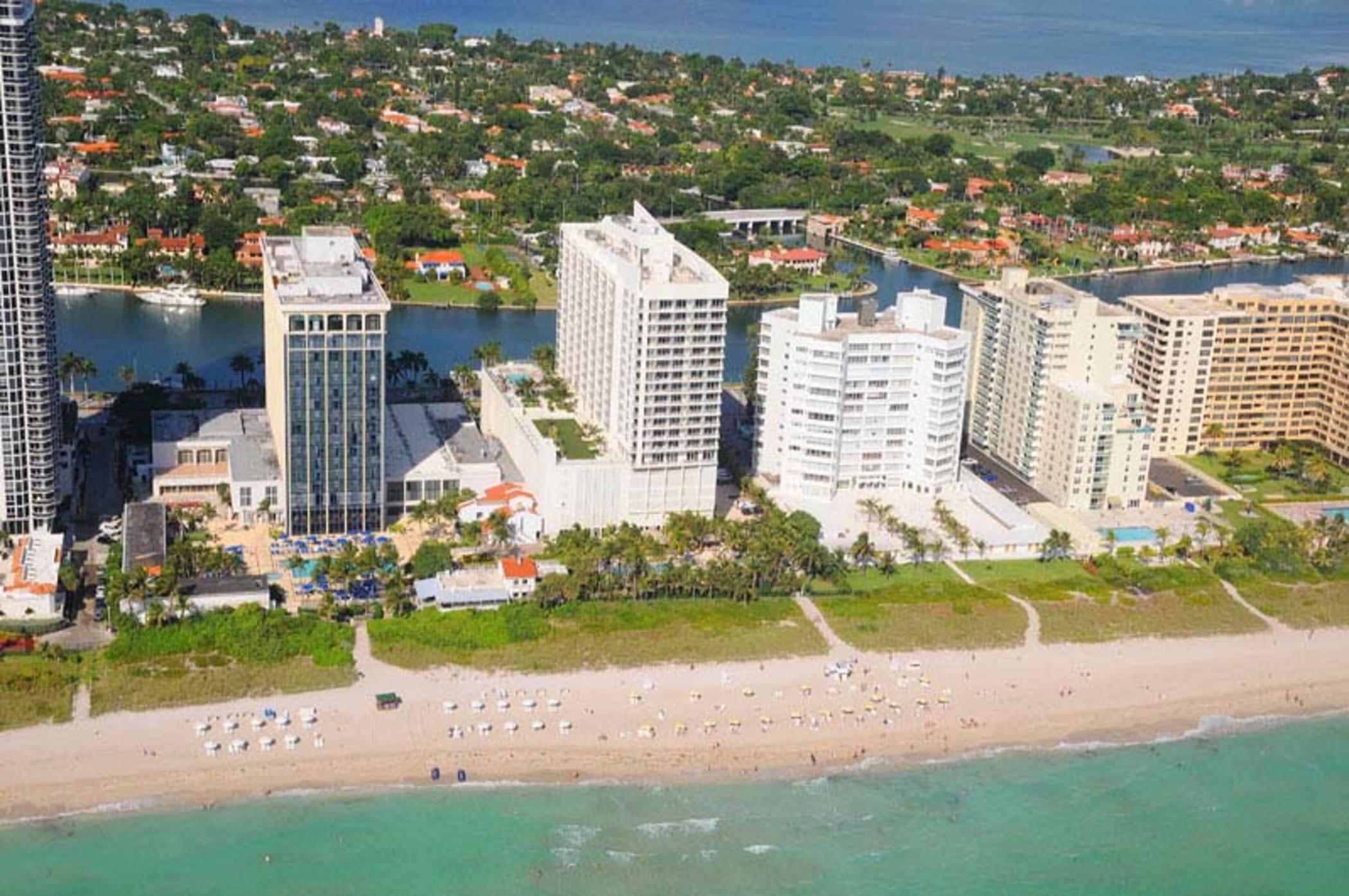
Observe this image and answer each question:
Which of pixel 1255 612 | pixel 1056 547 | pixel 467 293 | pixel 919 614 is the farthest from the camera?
pixel 467 293

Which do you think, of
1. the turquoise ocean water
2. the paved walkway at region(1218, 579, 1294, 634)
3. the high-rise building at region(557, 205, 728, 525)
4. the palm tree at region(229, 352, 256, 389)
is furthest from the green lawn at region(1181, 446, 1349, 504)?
the palm tree at region(229, 352, 256, 389)

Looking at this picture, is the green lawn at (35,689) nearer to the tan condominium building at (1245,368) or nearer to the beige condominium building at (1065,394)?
the beige condominium building at (1065,394)

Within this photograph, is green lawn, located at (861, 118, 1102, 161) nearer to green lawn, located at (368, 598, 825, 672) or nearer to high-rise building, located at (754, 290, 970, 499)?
high-rise building, located at (754, 290, 970, 499)

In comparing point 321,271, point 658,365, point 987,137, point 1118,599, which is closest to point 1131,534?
point 1118,599

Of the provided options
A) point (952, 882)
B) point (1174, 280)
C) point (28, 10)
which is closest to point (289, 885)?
point (952, 882)

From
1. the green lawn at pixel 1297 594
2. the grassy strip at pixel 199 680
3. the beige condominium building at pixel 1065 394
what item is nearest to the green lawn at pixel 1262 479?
the beige condominium building at pixel 1065 394

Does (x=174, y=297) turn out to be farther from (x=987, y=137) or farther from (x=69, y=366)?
(x=987, y=137)
